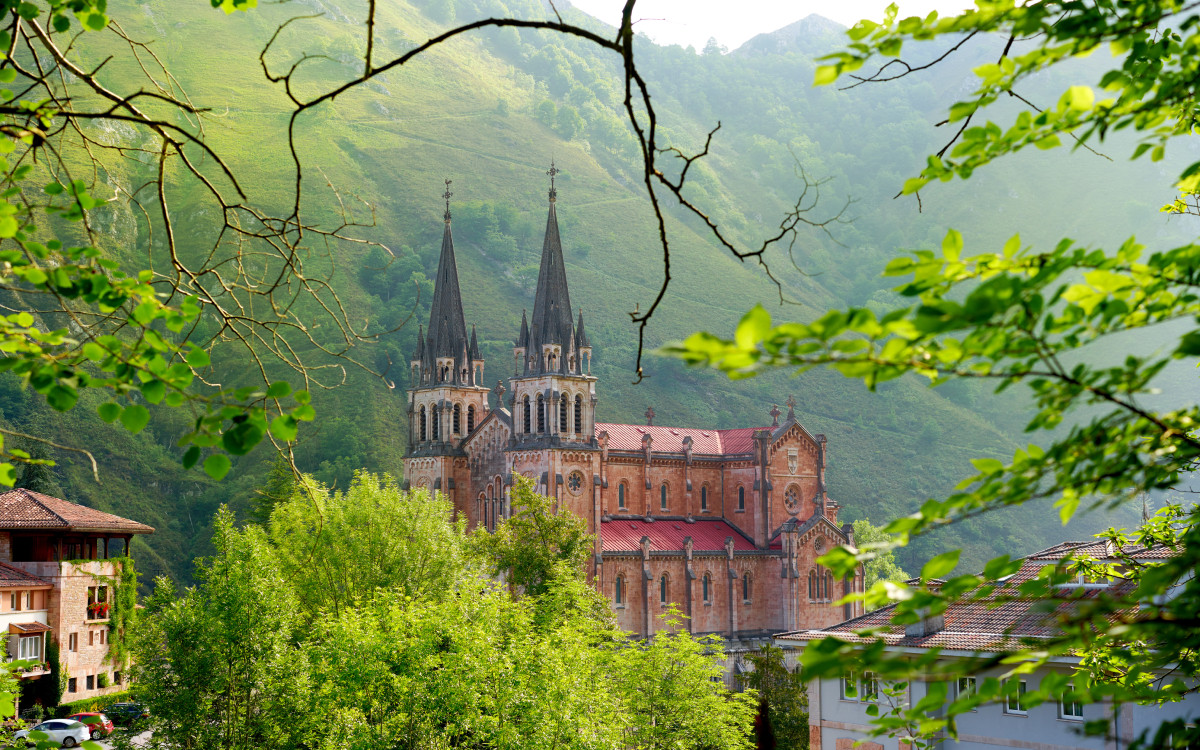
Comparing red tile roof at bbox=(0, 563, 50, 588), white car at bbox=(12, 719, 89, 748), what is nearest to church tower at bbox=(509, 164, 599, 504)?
red tile roof at bbox=(0, 563, 50, 588)

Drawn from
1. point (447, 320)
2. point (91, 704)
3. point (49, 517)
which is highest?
point (447, 320)

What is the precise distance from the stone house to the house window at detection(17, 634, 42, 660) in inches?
1.1

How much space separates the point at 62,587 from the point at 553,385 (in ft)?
79.3

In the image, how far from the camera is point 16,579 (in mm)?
39875

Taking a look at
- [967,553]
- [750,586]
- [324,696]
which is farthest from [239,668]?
[967,553]

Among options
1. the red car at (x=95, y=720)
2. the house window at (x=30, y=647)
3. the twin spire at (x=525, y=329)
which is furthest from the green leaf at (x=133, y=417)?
the twin spire at (x=525, y=329)

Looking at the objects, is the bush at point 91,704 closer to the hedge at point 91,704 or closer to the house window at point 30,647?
the hedge at point 91,704

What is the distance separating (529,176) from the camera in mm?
148750

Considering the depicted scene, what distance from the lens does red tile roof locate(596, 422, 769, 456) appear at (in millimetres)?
57594

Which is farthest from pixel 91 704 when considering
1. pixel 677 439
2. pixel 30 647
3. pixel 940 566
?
pixel 940 566

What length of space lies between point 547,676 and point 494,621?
3.84 meters

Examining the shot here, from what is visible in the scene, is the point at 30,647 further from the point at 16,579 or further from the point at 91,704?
the point at 91,704

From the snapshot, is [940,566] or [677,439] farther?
[677,439]

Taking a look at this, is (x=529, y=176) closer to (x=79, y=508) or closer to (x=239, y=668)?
(x=79, y=508)
